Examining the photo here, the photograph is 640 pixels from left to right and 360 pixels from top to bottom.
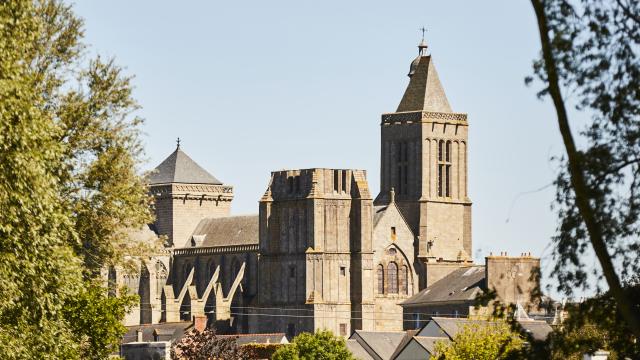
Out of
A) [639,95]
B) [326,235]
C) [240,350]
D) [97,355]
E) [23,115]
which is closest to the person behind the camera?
[639,95]

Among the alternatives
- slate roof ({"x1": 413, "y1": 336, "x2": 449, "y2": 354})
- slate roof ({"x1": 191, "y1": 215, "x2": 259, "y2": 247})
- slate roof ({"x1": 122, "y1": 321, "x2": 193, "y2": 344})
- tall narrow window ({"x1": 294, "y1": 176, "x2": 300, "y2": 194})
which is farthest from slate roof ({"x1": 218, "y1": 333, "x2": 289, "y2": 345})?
slate roof ({"x1": 413, "y1": 336, "x2": 449, "y2": 354})

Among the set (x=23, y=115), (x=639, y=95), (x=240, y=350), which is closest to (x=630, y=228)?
(x=639, y=95)

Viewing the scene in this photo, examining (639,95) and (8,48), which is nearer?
(639,95)

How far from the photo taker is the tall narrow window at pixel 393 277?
474 ft

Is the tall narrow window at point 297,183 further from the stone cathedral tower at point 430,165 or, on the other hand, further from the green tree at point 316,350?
the green tree at point 316,350

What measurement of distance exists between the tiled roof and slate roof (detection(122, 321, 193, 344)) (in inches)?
668

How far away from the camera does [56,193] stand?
36562mm

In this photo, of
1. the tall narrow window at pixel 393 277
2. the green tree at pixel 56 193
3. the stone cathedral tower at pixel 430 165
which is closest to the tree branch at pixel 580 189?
the green tree at pixel 56 193

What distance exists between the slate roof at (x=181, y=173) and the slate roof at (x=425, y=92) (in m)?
24.0

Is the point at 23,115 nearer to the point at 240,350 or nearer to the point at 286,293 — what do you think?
the point at 240,350

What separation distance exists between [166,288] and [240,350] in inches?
2419

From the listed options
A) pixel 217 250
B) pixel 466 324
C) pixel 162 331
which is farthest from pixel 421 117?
pixel 466 324

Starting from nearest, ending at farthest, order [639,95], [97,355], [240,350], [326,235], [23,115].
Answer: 1. [639,95]
2. [23,115]
3. [97,355]
4. [240,350]
5. [326,235]

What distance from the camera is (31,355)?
111ft
